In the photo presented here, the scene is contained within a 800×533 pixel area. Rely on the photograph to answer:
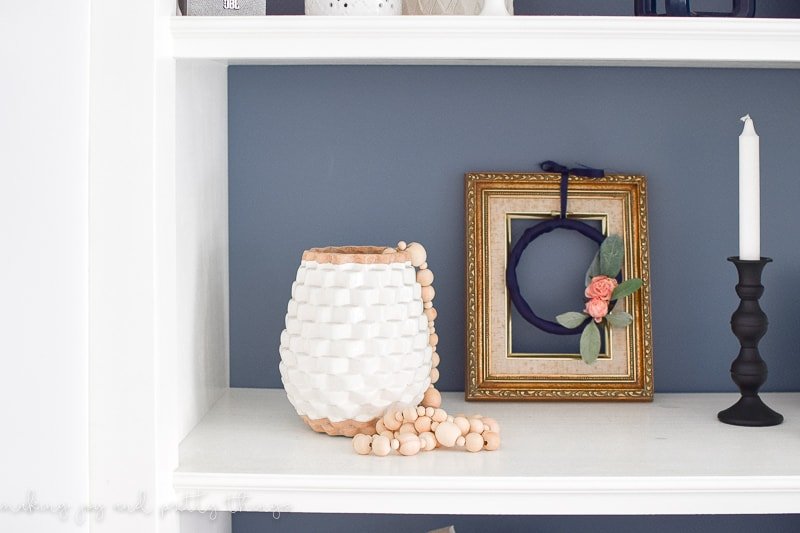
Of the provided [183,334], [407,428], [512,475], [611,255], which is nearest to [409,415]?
[407,428]

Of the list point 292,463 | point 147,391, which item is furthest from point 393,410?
point 147,391

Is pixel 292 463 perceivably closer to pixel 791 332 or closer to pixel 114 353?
pixel 114 353

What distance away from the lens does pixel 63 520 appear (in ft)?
2.61

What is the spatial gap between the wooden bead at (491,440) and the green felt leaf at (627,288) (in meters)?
0.28

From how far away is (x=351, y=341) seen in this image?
876mm

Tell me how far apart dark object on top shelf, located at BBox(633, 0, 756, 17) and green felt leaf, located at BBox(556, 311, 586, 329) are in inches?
14.1

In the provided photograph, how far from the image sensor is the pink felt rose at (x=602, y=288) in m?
1.06

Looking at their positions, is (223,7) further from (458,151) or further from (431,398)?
(431,398)

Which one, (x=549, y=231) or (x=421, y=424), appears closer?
(x=421, y=424)

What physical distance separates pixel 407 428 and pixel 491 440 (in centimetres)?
8

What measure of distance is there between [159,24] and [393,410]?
1.44 ft

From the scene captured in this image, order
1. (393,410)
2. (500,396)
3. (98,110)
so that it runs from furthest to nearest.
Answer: (500,396), (393,410), (98,110)

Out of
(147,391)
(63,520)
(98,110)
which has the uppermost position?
(98,110)

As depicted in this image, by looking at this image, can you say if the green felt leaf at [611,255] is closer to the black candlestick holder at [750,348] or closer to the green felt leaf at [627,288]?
the green felt leaf at [627,288]
